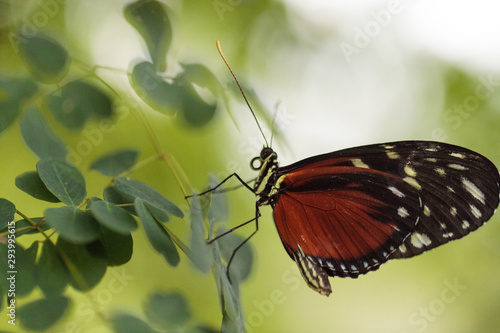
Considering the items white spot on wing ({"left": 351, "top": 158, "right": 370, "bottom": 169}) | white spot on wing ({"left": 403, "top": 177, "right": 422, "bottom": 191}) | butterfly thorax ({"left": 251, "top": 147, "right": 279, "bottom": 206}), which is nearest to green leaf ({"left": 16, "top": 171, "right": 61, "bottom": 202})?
butterfly thorax ({"left": 251, "top": 147, "right": 279, "bottom": 206})

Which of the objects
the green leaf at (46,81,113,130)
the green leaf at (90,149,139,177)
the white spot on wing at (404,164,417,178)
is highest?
the green leaf at (46,81,113,130)

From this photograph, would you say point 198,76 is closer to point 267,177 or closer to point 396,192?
point 267,177

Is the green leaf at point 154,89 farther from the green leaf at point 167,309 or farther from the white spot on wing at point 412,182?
the white spot on wing at point 412,182

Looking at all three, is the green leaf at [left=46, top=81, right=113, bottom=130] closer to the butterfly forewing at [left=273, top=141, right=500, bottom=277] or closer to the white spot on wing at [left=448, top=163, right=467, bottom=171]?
the butterfly forewing at [left=273, top=141, right=500, bottom=277]

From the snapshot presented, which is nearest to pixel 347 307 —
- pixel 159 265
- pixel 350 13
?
pixel 159 265

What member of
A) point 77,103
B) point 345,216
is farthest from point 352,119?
point 77,103

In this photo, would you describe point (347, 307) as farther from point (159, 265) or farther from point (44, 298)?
point (44, 298)
